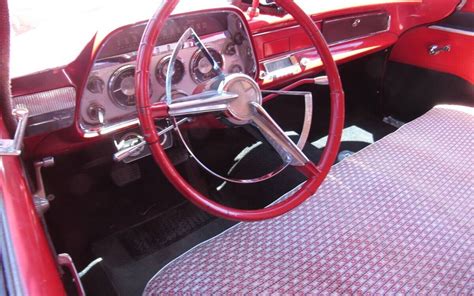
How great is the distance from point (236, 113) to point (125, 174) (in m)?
0.95

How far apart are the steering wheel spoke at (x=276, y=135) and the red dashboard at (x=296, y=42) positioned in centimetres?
45

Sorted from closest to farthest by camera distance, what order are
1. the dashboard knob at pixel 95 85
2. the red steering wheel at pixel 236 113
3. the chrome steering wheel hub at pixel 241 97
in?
the red steering wheel at pixel 236 113, the chrome steering wheel hub at pixel 241 97, the dashboard knob at pixel 95 85

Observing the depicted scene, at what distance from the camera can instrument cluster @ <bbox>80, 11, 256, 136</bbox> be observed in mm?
1240

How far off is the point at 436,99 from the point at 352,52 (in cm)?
69

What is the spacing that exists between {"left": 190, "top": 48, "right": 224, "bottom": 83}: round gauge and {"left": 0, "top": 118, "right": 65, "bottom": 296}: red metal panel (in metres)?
0.78

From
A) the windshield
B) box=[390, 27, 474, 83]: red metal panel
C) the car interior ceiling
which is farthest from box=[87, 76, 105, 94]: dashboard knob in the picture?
box=[390, 27, 474, 83]: red metal panel

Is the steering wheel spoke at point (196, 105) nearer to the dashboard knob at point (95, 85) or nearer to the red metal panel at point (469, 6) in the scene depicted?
the dashboard knob at point (95, 85)

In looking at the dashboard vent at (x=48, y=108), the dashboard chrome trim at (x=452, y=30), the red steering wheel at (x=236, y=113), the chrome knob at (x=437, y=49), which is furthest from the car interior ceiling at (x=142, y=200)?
the red steering wheel at (x=236, y=113)

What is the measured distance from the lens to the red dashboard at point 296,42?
1.13 metres

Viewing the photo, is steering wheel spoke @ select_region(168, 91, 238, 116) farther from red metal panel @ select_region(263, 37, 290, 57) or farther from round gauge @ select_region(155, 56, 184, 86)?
red metal panel @ select_region(263, 37, 290, 57)

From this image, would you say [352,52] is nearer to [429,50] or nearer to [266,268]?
[429,50]

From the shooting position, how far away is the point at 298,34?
1778 millimetres

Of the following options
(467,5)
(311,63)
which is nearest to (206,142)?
(311,63)

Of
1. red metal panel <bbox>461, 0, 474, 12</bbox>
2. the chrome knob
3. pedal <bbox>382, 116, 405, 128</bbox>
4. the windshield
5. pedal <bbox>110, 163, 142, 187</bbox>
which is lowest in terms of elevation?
pedal <bbox>382, 116, 405, 128</bbox>
